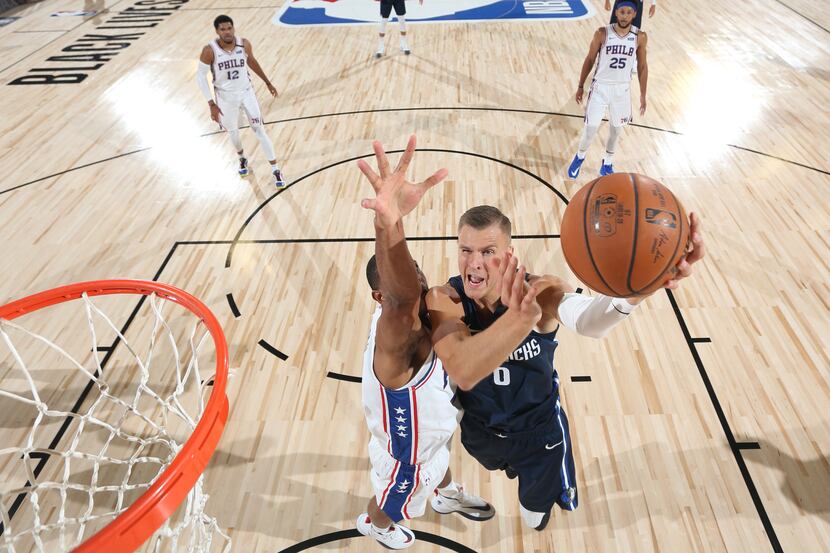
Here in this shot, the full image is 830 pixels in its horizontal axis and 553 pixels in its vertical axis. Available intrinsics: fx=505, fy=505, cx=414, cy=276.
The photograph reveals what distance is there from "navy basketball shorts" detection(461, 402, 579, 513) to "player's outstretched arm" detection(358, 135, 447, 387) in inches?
25.9

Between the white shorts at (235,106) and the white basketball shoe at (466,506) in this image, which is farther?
the white shorts at (235,106)

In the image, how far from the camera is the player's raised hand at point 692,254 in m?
1.48

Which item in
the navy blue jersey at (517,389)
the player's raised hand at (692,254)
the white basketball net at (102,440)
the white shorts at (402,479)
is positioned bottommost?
the white basketball net at (102,440)

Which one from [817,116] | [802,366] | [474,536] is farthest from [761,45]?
[474,536]

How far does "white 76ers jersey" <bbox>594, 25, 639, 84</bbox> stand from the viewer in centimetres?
438

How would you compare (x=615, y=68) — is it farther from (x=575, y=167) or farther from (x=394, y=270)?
(x=394, y=270)

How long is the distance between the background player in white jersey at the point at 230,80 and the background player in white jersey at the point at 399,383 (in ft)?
11.8

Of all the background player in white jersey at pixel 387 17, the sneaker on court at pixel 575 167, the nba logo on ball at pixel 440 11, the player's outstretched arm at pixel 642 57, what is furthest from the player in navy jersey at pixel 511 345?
the nba logo on ball at pixel 440 11

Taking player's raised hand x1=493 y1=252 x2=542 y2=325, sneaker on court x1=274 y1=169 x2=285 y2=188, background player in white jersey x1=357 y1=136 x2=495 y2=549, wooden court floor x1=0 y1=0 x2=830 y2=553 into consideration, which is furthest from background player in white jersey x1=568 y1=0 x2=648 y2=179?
player's raised hand x1=493 y1=252 x2=542 y2=325

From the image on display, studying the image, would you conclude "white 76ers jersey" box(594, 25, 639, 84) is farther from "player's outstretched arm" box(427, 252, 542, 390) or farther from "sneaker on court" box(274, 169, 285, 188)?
"player's outstretched arm" box(427, 252, 542, 390)

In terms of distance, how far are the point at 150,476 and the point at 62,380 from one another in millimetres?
1101

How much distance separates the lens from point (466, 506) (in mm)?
2471

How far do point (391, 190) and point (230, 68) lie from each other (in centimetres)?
398

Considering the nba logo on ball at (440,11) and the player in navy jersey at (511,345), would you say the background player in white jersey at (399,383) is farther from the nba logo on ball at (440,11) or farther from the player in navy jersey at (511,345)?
the nba logo on ball at (440,11)
